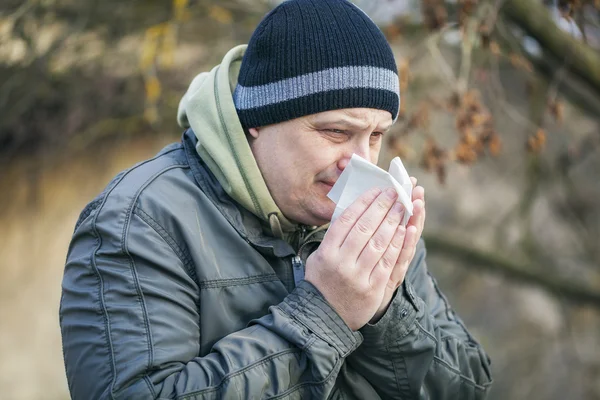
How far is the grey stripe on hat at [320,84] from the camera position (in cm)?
201

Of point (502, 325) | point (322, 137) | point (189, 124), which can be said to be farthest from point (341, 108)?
point (502, 325)

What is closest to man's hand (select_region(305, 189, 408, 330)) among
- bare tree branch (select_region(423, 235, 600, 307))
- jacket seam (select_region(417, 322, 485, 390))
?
jacket seam (select_region(417, 322, 485, 390))

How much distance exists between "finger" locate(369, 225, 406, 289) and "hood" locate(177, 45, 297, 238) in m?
0.32

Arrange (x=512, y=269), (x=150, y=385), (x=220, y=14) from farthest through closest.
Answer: (x=512, y=269)
(x=220, y=14)
(x=150, y=385)

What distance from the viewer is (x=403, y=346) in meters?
2.04

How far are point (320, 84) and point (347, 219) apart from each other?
0.39 metres

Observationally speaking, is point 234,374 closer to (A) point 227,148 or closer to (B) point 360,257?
(B) point 360,257

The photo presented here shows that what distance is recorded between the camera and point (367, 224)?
6.24 ft

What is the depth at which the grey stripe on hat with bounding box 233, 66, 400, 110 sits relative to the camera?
2.01 meters

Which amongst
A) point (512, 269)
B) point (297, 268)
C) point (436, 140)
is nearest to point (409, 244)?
point (297, 268)

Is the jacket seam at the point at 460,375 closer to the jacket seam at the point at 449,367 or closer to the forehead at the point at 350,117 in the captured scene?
the jacket seam at the point at 449,367

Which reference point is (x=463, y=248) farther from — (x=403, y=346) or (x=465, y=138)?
(x=403, y=346)

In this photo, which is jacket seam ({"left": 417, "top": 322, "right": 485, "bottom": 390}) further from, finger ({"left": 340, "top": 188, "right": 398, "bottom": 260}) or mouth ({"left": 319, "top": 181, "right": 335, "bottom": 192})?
mouth ({"left": 319, "top": 181, "right": 335, "bottom": 192})

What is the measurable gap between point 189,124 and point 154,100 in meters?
3.12
